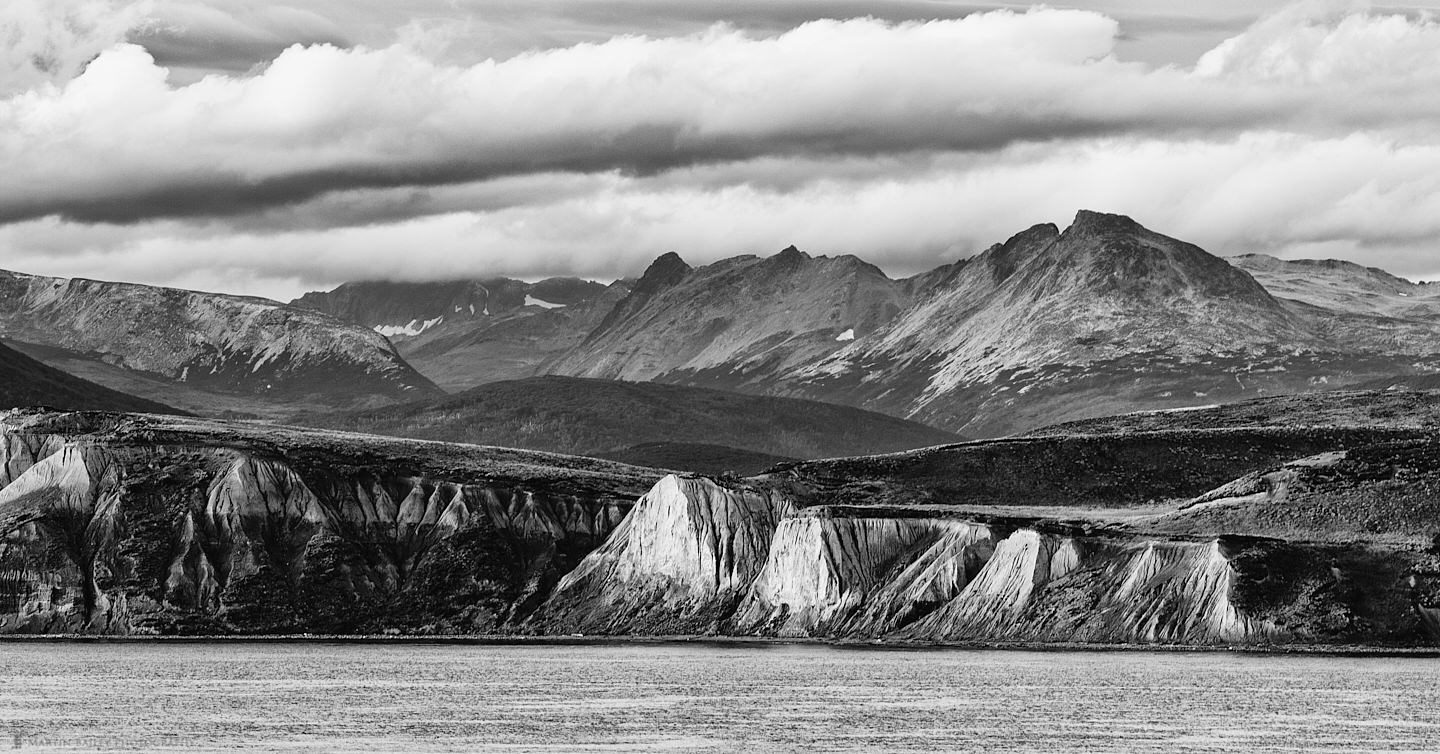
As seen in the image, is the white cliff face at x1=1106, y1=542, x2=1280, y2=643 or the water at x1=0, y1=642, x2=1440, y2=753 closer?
the water at x1=0, y1=642, x2=1440, y2=753

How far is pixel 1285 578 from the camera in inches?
7559

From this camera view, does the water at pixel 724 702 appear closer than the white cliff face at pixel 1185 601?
Yes

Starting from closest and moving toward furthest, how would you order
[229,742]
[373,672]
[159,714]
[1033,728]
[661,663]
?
1. [229,742]
2. [1033,728]
3. [159,714]
4. [373,672]
5. [661,663]

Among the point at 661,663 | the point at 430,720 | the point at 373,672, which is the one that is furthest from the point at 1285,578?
the point at 430,720

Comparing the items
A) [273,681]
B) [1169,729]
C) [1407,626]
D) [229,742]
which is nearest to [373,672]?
[273,681]

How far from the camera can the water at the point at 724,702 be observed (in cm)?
11012

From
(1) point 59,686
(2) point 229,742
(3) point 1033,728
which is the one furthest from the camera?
(1) point 59,686

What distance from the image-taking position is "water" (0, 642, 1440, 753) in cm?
11012

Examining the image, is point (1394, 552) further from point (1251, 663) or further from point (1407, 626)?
point (1251, 663)

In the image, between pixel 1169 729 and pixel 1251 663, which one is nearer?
pixel 1169 729

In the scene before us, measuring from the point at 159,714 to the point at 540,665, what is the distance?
54649 mm

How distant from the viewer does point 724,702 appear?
444 ft

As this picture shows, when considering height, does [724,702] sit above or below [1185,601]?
below

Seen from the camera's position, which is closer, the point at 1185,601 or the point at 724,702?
the point at 724,702
